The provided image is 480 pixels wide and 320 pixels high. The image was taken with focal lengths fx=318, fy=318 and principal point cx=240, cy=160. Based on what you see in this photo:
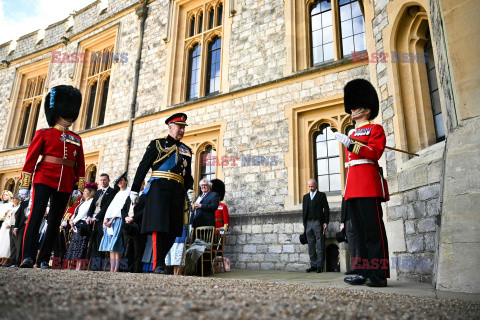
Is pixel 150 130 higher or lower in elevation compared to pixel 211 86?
lower

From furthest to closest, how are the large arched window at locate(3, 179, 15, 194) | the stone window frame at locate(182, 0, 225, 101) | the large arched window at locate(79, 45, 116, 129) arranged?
the large arched window at locate(3, 179, 15, 194) < the large arched window at locate(79, 45, 116, 129) < the stone window frame at locate(182, 0, 225, 101)

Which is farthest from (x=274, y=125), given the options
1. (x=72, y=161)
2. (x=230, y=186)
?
(x=72, y=161)

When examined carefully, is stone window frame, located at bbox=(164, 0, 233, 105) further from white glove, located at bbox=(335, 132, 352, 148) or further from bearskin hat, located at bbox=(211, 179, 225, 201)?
white glove, located at bbox=(335, 132, 352, 148)

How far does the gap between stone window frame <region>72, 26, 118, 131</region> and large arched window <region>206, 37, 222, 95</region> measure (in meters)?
4.03

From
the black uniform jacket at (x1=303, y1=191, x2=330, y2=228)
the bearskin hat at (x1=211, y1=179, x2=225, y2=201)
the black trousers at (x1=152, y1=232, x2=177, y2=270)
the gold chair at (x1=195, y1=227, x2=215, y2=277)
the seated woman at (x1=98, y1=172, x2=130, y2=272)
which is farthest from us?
the bearskin hat at (x1=211, y1=179, x2=225, y2=201)

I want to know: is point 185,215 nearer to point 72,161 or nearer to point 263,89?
point 72,161

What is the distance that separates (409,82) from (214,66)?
6466mm

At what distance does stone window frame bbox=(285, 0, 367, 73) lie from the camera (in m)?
8.01

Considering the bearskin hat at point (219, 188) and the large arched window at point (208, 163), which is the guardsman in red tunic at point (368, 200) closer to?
the bearskin hat at point (219, 188)

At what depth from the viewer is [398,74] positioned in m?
4.91

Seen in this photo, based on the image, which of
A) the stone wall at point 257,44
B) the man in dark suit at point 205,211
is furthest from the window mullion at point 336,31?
the man in dark suit at point 205,211

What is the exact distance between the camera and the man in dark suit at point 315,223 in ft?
19.7

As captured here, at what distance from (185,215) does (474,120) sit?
3.30 meters

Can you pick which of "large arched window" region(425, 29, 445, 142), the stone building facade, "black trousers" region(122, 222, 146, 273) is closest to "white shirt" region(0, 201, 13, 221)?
the stone building facade
